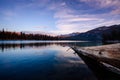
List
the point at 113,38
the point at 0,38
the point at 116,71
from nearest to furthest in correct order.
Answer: the point at 116,71, the point at 113,38, the point at 0,38

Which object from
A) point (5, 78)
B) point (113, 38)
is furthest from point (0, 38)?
point (5, 78)

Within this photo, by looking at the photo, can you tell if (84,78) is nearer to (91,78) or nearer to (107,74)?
(91,78)

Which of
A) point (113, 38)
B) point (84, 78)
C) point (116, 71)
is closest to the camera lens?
point (116, 71)

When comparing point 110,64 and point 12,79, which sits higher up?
point 110,64

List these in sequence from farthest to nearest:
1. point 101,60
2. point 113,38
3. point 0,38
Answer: point 0,38 → point 113,38 → point 101,60

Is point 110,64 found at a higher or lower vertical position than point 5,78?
higher

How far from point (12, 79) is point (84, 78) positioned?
8.29m

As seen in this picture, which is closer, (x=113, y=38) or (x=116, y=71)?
(x=116, y=71)

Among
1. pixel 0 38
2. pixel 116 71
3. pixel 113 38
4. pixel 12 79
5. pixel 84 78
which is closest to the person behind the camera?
pixel 116 71

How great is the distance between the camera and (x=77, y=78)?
13.6m

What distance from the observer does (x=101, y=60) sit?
15.8 m

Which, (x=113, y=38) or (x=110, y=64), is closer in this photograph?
(x=110, y=64)

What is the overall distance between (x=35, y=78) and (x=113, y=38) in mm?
142895

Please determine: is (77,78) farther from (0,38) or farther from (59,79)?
(0,38)
